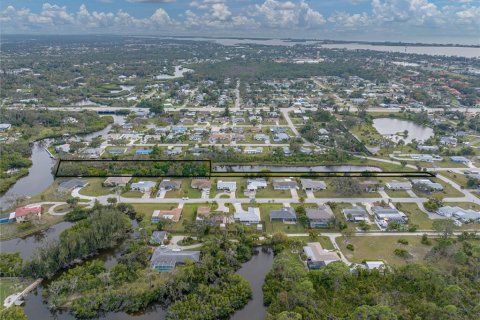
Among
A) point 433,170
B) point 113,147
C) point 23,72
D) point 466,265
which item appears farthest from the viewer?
point 23,72

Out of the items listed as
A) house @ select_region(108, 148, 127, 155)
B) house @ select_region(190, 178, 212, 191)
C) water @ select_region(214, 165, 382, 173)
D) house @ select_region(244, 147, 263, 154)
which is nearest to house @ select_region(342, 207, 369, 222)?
water @ select_region(214, 165, 382, 173)

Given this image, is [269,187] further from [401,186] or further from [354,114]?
[354,114]

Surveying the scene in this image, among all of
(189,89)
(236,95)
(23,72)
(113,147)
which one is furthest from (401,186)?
(23,72)

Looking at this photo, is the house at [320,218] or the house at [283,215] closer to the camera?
the house at [320,218]

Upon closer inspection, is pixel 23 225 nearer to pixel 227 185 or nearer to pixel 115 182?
pixel 115 182

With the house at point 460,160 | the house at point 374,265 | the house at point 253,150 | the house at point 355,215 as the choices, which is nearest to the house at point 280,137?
the house at point 253,150

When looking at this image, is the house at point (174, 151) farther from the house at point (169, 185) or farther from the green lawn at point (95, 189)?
the green lawn at point (95, 189)

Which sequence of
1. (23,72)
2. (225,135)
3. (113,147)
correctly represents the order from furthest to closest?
(23,72), (225,135), (113,147)

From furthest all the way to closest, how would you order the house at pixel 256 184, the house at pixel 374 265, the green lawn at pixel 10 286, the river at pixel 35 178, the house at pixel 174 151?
the house at pixel 174 151, the house at pixel 256 184, the river at pixel 35 178, the house at pixel 374 265, the green lawn at pixel 10 286
